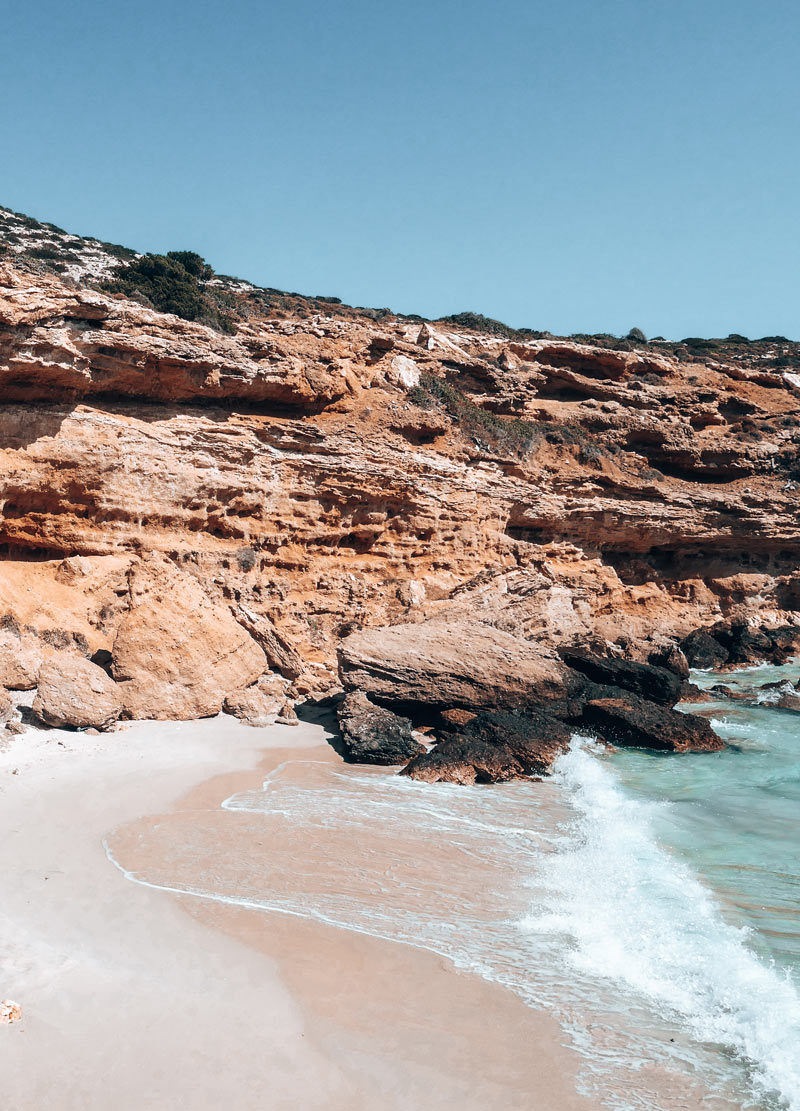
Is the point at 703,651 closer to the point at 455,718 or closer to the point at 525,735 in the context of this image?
the point at 455,718

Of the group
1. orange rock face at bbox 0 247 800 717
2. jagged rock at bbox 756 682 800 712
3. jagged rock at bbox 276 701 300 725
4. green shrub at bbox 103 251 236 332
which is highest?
green shrub at bbox 103 251 236 332

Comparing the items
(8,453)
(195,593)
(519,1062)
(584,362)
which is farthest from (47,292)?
(584,362)

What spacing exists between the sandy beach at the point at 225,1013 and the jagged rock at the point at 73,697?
340cm

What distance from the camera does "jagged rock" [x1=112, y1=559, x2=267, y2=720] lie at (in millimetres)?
11531

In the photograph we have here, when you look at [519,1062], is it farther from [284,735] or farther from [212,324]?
[212,324]

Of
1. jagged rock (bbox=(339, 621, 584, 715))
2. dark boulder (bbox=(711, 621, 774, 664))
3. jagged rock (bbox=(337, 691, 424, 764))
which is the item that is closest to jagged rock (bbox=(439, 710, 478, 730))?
jagged rock (bbox=(339, 621, 584, 715))

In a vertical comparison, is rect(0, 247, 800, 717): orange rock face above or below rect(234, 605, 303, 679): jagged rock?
above

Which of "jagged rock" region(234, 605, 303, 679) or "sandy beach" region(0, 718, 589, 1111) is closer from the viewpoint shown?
"sandy beach" region(0, 718, 589, 1111)

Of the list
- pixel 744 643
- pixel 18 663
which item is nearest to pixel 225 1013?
pixel 18 663

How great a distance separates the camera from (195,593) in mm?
12703

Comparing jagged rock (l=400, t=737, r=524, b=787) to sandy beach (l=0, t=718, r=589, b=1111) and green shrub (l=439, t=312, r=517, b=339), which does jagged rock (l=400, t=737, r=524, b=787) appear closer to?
sandy beach (l=0, t=718, r=589, b=1111)

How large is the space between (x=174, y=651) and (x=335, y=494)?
6948 mm

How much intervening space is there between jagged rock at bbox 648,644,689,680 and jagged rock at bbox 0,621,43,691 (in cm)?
1308

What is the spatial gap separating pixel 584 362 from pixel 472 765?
21775mm
